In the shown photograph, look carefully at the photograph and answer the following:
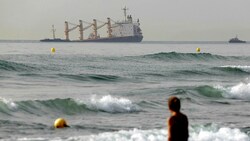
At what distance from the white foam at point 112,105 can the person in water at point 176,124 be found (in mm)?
14206

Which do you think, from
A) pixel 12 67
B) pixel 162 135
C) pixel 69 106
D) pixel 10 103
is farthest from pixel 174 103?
pixel 12 67

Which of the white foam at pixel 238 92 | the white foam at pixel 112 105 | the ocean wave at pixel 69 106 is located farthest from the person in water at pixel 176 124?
the white foam at pixel 238 92

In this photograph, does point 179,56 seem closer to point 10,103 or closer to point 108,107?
point 108,107

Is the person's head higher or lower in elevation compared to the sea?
higher

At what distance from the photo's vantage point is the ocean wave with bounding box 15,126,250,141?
60.2ft

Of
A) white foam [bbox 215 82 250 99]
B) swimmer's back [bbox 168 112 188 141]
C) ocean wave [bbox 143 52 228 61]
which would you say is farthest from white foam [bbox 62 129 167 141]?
ocean wave [bbox 143 52 228 61]

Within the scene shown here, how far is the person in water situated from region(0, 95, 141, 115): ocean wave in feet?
42.0

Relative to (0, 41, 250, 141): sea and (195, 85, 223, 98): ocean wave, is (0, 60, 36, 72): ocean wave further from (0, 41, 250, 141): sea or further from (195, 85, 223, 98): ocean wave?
(195, 85, 223, 98): ocean wave

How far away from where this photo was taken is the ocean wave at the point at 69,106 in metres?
23.6

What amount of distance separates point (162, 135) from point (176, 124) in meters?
8.17

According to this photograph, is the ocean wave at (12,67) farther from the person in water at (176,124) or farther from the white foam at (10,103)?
the person in water at (176,124)

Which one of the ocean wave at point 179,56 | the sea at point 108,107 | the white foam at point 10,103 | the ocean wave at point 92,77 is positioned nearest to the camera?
the sea at point 108,107

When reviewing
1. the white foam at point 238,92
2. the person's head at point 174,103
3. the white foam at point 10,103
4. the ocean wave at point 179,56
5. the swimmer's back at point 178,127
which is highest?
the person's head at point 174,103

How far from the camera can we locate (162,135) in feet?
62.6
